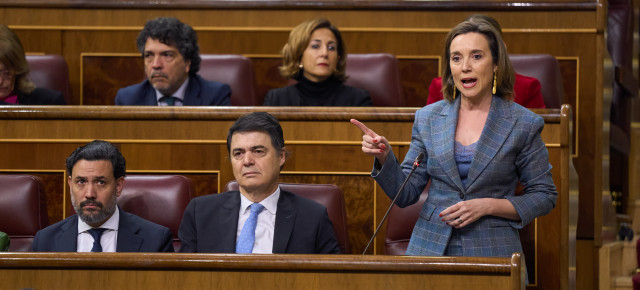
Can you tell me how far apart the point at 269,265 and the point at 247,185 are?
316 millimetres

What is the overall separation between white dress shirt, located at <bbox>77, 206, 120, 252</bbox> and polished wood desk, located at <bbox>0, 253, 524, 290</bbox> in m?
0.33

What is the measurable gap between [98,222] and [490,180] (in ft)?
1.54

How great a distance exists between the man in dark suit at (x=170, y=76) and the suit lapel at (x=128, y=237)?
39 cm

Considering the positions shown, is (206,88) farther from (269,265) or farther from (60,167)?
(269,265)

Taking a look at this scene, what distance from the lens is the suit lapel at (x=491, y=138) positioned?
2.90ft

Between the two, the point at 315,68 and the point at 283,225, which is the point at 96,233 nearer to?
the point at 283,225

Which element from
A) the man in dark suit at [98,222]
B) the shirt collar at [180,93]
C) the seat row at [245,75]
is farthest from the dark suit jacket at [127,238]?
the seat row at [245,75]

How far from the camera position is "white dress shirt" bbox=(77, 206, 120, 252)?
1078mm

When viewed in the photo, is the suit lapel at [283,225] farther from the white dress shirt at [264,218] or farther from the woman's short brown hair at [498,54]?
the woman's short brown hair at [498,54]

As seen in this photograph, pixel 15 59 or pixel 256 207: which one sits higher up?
pixel 15 59

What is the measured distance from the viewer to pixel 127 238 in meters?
1.06

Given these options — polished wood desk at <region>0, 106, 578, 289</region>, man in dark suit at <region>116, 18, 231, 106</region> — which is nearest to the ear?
polished wood desk at <region>0, 106, 578, 289</region>

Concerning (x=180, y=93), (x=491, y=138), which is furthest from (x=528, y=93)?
(x=180, y=93)

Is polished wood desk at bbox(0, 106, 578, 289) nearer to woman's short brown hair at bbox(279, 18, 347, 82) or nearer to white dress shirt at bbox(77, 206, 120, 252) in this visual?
white dress shirt at bbox(77, 206, 120, 252)
